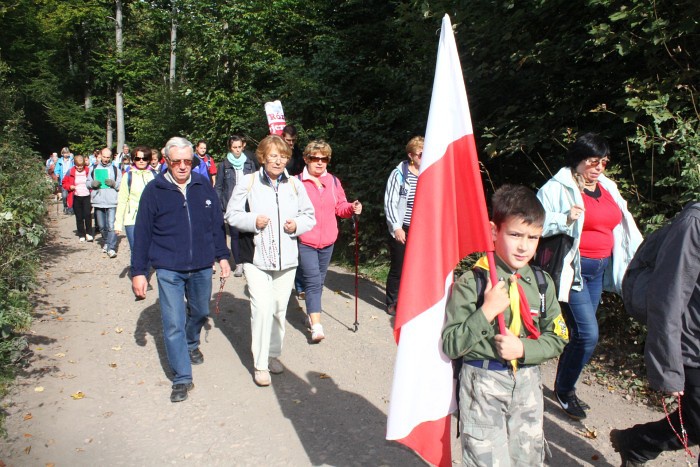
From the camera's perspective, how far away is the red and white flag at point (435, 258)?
286 cm

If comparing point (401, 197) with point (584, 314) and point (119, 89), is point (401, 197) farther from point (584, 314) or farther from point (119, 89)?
point (119, 89)

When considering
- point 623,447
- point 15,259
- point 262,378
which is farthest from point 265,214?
point 623,447

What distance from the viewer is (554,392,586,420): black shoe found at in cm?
483

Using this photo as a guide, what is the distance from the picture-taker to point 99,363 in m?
6.20

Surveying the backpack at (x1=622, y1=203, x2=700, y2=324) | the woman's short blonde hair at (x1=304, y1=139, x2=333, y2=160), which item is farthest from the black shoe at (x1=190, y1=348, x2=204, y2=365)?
the backpack at (x1=622, y1=203, x2=700, y2=324)

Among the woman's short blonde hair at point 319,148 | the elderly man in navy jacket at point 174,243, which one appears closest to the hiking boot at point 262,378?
the elderly man in navy jacket at point 174,243

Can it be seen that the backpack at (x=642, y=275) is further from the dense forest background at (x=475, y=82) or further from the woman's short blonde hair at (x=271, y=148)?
the woman's short blonde hair at (x=271, y=148)

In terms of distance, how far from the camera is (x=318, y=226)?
661 centimetres

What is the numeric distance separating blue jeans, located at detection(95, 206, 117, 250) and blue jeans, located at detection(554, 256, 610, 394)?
31.7 ft

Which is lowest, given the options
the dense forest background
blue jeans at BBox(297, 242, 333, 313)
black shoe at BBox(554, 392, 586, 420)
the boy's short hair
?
black shoe at BBox(554, 392, 586, 420)

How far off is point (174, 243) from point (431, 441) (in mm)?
3136

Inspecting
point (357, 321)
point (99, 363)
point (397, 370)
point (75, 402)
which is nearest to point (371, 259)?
point (357, 321)

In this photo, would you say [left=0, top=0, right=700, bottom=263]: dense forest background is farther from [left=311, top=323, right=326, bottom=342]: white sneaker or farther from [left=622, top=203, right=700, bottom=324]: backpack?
[left=311, top=323, right=326, bottom=342]: white sneaker

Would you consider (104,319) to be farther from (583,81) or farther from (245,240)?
(583,81)
